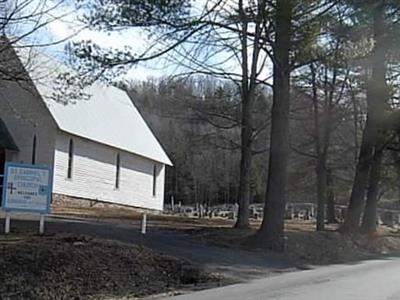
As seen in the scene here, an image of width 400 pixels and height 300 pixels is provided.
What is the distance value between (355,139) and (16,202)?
102 ft

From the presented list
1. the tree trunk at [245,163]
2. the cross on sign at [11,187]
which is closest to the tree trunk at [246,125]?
the tree trunk at [245,163]

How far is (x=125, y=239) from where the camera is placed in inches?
812

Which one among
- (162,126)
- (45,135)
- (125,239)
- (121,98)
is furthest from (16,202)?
(162,126)

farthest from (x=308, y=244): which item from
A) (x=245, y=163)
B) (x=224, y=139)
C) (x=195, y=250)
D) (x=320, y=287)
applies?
(x=320, y=287)

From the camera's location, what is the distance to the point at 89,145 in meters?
42.5

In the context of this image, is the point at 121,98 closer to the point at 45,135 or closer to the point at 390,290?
the point at 45,135

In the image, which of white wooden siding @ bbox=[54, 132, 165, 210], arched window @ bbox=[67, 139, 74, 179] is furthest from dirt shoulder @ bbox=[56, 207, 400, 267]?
arched window @ bbox=[67, 139, 74, 179]

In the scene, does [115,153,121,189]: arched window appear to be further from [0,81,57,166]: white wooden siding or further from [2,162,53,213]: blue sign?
[2,162,53,213]: blue sign

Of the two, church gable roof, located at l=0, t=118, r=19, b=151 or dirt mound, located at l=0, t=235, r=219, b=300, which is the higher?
church gable roof, located at l=0, t=118, r=19, b=151

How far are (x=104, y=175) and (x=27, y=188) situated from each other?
26951 mm

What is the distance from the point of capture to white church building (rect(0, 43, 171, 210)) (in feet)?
127

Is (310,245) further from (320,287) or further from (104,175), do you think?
(104,175)

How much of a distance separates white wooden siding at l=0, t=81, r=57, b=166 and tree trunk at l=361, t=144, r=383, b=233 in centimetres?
1701

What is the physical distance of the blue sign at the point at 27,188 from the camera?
17.6 metres
